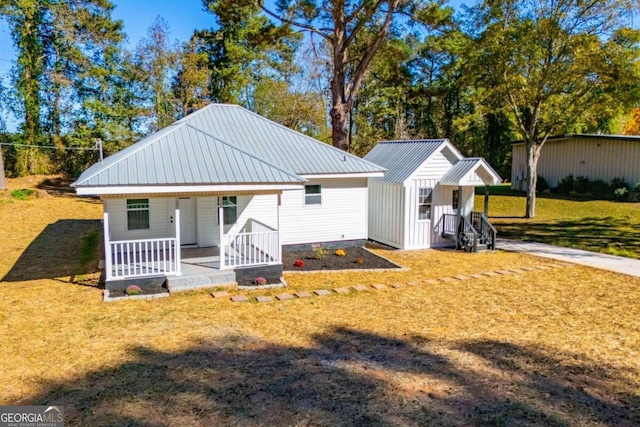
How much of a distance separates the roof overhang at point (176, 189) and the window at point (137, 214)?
11.4 feet

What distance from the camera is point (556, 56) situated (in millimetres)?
19922

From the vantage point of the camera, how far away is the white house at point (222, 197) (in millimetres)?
9977

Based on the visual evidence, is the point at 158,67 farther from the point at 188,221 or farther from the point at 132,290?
the point at 132,290

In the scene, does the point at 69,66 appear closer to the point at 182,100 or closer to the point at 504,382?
the point at 182,100

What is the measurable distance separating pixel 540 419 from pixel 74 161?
3168 cm

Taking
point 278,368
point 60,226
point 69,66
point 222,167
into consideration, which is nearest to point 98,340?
point 278,368

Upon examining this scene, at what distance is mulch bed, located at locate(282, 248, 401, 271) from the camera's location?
494 inches

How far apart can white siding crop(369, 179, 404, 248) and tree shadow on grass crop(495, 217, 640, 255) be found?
17.9ft

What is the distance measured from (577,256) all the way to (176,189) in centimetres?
1257

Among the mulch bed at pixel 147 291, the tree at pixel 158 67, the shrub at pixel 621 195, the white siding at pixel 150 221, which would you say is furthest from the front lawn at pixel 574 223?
the tree at pixel 158 67

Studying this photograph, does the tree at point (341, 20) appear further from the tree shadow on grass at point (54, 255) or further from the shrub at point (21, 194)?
the shrub at point (21, 194)

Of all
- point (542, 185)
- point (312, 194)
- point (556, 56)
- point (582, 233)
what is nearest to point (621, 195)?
point (542, 185)

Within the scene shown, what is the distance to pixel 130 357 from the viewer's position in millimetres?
6633

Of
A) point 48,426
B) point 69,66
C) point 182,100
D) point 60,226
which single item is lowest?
point 48,426
